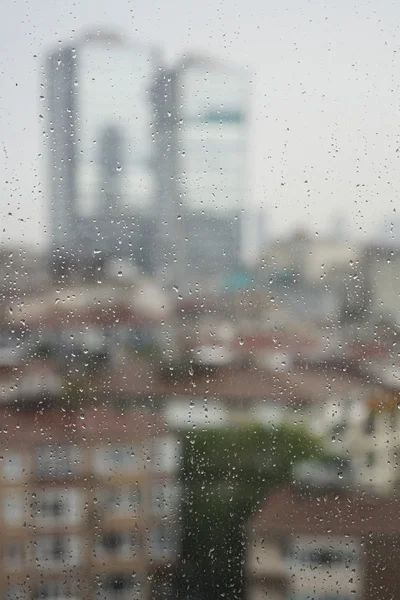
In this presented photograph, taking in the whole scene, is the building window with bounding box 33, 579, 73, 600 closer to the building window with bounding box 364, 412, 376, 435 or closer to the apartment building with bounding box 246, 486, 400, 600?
the apartment building with bounding box 246, 486, 400, 600

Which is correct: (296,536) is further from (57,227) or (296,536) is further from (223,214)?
(57,227)

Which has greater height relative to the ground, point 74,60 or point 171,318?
point 74,60

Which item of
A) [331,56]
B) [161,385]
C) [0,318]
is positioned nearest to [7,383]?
[0,318]

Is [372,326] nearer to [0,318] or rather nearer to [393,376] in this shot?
A: [393,376]

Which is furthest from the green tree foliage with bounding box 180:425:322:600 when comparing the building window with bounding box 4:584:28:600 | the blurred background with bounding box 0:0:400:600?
the building window with bounding box 4:584:28:600

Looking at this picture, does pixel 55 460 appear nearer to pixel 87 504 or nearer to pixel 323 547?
pixel 87 504

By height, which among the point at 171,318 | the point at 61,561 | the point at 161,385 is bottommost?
the point at 61,561
